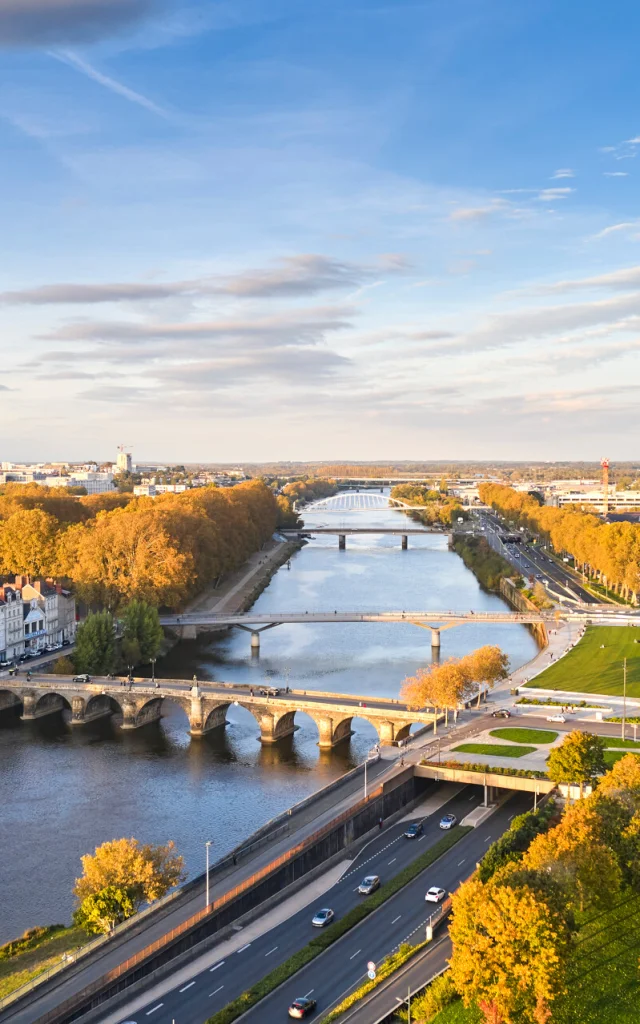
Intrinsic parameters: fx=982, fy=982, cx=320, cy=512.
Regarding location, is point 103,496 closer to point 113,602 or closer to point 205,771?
point 113,602

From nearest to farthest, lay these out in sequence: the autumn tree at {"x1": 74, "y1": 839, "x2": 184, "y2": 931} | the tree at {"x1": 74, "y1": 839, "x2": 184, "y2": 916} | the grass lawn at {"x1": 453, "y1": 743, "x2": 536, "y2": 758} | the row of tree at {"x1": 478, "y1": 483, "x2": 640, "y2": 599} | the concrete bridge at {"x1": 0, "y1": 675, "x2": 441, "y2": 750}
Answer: the autumn tree at {"x1": 74, "y1": 839, "x2": 184, "y2": 931}, the tree at {"x1": 74, "y1": 839, "x2": 184, "y2": 916}, the grass lawn at {"x1": 453, "y1": 743, "x2": 536, "y2": 758}, the concrete bridge at {"x1": 0, "y1": 675, "x2": 441, "y2": 750}, the row of tree at {"x1": 478, "y1": 483, "x2": 640, "y2": 599}

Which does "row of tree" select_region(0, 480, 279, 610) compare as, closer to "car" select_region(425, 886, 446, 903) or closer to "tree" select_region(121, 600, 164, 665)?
"tree" select_region(121, 600, 164, 665)

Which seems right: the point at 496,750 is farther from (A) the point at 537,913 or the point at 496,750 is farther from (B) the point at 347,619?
(B) the point at 347,619

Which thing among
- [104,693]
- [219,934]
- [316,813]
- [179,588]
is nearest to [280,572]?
[179,588]

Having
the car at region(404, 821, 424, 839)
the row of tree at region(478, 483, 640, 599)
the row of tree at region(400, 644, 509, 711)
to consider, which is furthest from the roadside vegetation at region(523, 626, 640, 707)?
the car at region(404, 821, 424, 839)

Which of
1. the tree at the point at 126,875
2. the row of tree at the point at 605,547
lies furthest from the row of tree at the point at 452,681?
the row of tree at the point at 605,547

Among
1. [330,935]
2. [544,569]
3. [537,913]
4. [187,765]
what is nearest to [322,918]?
[330,935]
